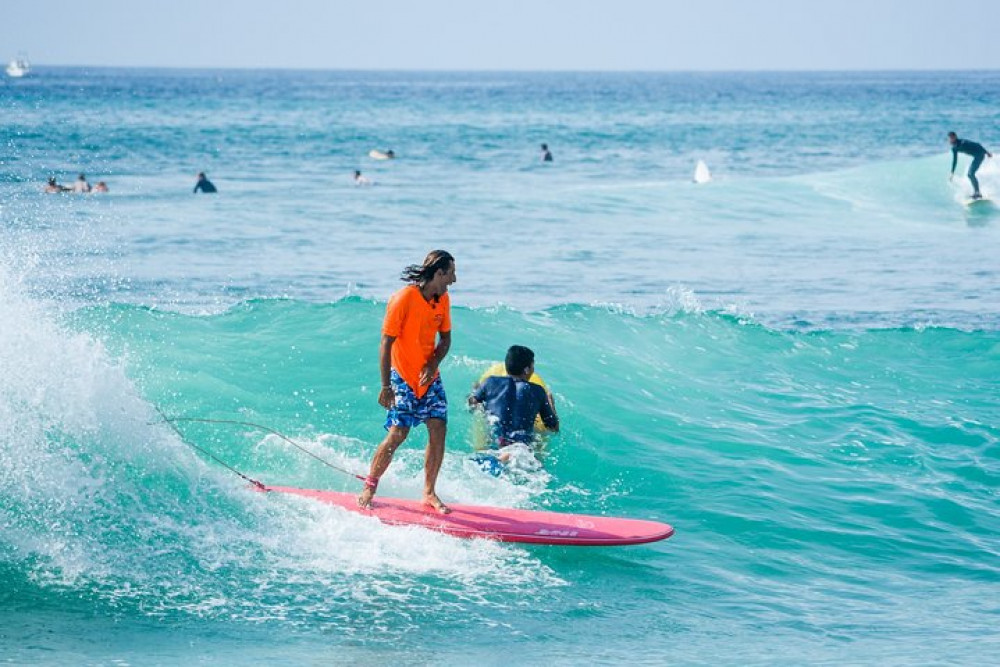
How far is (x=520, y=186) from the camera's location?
118ft

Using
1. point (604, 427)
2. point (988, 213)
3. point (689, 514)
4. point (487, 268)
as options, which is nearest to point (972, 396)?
point (604, 427)

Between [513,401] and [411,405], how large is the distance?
175cm

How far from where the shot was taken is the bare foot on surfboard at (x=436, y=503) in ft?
26.4

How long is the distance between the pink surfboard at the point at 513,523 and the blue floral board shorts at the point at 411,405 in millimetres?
654

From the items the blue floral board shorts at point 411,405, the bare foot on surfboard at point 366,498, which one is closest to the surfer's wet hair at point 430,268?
the blue floral board shorts at point 411,405

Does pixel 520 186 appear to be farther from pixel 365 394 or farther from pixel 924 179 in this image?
pixel 365 394

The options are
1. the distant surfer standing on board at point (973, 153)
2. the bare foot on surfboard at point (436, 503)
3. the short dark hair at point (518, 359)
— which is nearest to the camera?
the bare foot on surfboard at point (436, 503)

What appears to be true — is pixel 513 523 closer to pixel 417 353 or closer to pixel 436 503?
pixel 436 503

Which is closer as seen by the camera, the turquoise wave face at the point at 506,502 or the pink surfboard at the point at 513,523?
the turquoise wave face at the point at 506,502

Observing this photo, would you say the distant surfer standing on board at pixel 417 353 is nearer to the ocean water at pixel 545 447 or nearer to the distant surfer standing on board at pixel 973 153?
the ocean water at pixel 545 447

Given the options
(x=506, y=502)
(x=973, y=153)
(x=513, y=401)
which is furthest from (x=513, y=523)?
(x=973, y=153)

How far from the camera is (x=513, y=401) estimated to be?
9.39 meters

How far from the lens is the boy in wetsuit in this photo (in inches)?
369

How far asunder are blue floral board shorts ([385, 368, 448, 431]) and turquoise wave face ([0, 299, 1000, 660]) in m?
0.74
